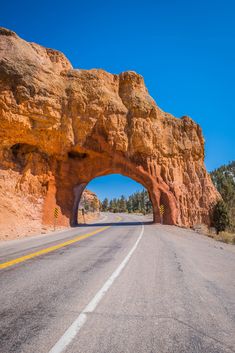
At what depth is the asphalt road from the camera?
104 inches

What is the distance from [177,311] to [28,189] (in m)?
23.5

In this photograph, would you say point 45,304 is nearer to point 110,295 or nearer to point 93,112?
point 110,295

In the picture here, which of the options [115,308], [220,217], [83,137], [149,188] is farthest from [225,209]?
[115,308]

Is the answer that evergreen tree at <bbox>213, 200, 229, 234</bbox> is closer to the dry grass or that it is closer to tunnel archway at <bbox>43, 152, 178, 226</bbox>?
the dry grass

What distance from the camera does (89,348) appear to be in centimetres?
254

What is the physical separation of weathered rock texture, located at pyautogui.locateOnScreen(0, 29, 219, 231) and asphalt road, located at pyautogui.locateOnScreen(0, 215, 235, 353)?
2004 centimetres

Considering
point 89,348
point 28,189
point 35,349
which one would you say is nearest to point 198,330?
point 89,348

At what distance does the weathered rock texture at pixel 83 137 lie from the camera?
2391cm

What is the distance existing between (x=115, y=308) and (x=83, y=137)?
25.5m

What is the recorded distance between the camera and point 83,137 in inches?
1101

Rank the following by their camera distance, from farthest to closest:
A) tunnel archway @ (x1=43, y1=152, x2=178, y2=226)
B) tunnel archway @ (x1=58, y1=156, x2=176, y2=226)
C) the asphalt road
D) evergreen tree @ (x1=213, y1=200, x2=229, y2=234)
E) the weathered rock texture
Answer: evergreen tree @ (x1=213, y1=200, x2=229, y2=234) → tunnel archway @ (x1=58, y1=156, x2=176, y2=226) → tunnel archway @ (x1=43, y1=152, x2=178, y2=226) → the weathered rock texture → the asphalt road

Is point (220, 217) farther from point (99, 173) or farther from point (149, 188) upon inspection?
point (99, 173)

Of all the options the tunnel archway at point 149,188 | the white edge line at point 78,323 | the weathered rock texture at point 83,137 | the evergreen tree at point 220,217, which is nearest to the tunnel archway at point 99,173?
the tunnel archway at point 149,188

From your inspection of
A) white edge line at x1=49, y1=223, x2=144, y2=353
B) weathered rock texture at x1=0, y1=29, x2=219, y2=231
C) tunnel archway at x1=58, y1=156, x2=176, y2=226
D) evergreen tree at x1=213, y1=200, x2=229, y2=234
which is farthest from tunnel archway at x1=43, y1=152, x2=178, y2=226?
white edge line at x1=49, y1=223, x2=144, y2=353
